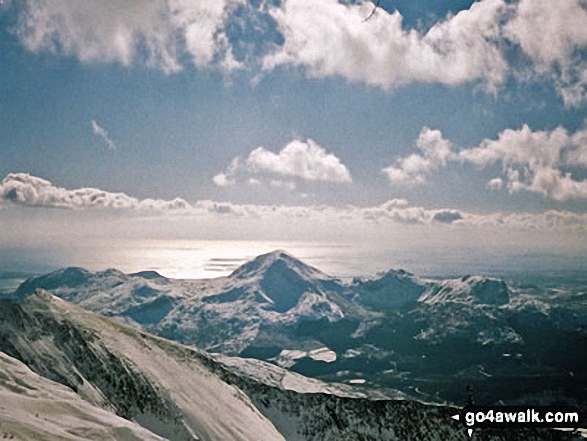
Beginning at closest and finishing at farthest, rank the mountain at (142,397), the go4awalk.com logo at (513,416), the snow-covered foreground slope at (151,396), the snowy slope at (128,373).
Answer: the go4awalk.com logo at (513,416)
the mountain at (142,397)
the snow-covered foreground slope at (151,396)
the snowy slope at (128,373)

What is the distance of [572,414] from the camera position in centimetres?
4084

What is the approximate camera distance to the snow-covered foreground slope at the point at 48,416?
61844 millimetres

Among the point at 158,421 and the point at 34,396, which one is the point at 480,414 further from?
the point at 158,421

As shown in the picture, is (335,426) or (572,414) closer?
(572,414)

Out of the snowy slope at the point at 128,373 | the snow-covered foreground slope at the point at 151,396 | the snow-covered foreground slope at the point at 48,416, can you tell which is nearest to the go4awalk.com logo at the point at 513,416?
the snow-covered foreground slope at the point at 48,416

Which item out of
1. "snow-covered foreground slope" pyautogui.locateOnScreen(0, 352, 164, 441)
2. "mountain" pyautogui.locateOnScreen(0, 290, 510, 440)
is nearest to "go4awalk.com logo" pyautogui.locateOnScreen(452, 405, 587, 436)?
"snow-covered foreground slope" pyautogui.locateOnScreen(0, 352, 164, 441)

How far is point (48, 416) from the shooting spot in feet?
242

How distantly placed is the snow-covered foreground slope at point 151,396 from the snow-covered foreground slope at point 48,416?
1.02ft

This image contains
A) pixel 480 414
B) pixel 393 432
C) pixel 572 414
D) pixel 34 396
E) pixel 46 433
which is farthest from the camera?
pixel 393 432

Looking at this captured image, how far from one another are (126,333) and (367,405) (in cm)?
9924

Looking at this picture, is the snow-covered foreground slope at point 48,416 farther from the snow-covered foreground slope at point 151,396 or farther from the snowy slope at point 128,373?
the snowy slope at point 128,373

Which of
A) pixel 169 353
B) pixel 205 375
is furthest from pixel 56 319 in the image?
pixel 205 375

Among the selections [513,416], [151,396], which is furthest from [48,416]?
[513,416]

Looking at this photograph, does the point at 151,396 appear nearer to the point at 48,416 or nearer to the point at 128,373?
the point at 128,373
